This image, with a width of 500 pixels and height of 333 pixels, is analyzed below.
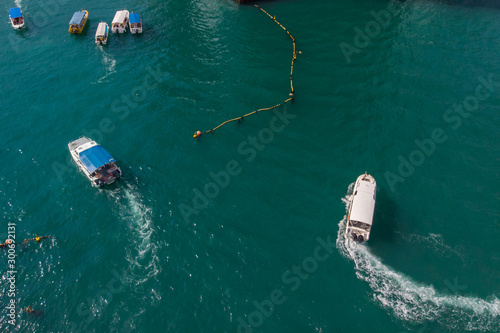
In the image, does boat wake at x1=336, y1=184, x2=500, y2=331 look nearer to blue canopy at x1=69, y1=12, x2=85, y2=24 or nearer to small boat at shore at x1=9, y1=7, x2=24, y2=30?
blue canopy at x1=69, y1=12, x2=85, y2=24

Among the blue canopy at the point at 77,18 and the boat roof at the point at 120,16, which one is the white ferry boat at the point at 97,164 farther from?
the blue canopy at the point at 77,18

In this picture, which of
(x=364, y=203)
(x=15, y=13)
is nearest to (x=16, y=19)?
(x=15, y=13)

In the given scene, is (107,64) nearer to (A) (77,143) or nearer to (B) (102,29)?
(B) (102,29)

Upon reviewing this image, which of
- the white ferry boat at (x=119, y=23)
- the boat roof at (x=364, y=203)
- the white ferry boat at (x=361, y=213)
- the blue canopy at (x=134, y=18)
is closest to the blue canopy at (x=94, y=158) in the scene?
the white ferry boat at (x=361, y=213)

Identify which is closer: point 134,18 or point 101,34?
point 101,34

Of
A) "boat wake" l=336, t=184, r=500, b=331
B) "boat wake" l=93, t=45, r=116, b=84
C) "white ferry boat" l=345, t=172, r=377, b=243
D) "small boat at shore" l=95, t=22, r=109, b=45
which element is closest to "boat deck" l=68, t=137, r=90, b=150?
"boat wake" l=93, t=45, r=116, b=84

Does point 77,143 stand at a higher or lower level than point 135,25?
lower

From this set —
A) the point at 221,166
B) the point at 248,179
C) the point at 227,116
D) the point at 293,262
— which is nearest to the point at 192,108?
the point at 227,116
